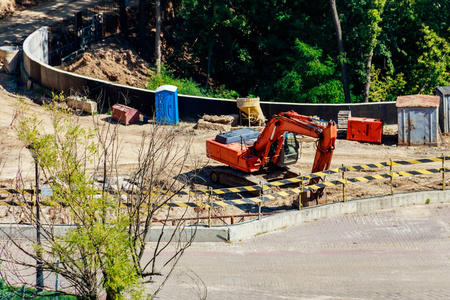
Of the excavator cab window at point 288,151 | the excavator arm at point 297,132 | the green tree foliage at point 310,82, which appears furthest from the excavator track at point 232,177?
the green tree foliage at point 310,82

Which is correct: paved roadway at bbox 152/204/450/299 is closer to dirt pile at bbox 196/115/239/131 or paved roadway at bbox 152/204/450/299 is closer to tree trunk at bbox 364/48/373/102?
dirt pile at bbox 196/115/239/131

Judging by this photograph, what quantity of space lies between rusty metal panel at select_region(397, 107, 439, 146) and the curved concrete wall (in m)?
3.14

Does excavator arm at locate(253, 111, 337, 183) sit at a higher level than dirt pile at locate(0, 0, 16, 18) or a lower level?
lower

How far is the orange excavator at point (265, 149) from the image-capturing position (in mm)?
20984

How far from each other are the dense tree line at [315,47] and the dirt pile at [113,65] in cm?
337

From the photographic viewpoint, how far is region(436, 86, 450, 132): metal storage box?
28.7 m

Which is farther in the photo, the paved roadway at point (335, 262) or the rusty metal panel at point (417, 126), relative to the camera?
the rusty metal panel at point (417, 126)

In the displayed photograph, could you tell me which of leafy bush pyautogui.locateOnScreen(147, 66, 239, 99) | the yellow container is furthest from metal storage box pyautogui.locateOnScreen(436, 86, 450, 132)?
leafy bush pyautogui.locateOnScreen(147, 66, 239, 99)

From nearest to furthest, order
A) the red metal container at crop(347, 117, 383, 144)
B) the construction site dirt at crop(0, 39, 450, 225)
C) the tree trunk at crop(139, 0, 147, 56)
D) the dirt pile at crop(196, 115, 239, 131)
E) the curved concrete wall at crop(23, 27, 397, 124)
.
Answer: the construction site dirt at crop(0, 39, 450, 225) → the red metal container at crop(347, 117, 383, 144) → the dirt pile at crop(196, 115, 239, 131) → the curved concrete wall at crop(23, 27, 397, 124) → the tree trunk at crop(139, 0, 147, 56)

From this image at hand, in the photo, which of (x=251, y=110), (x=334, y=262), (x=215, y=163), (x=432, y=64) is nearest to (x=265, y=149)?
(x=215, y=163)

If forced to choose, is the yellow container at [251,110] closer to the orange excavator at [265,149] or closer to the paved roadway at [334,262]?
the orange excavator at [265,149]

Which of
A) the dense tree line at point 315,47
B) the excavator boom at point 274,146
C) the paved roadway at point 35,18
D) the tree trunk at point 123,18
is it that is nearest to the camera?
the excavator boom at point 274,146

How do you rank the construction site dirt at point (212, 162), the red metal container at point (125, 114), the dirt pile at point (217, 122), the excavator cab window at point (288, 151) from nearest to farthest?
1. the construction site dirt at point (212, 162)
2. the excavator cab window at point (288, 151)
3. the dirt pile at point (217, 122)
4. the red metal container at point (125, 114)

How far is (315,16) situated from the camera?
43094 mm
